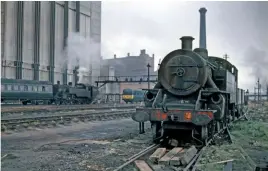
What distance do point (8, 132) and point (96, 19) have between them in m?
41.1

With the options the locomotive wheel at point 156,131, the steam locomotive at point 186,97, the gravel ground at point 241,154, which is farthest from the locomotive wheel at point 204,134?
the locomotive wheel at point 156,131

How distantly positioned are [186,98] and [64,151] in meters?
3.78

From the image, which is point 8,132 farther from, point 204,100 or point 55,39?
point 55,39

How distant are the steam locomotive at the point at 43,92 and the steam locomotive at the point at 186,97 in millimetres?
21967

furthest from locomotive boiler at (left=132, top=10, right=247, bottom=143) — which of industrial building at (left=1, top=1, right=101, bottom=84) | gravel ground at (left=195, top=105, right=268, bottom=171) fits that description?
industrial building at (left=1, top=1, right=101, bottom=84)

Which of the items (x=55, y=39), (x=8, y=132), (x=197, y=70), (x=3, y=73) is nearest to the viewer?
(x=197, y=70)

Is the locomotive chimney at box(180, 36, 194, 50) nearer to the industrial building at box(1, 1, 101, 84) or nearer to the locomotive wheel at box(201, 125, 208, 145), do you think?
the locomotive wheel at box(201, 125, 208, 145)

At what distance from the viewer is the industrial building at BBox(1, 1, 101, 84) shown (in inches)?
1391

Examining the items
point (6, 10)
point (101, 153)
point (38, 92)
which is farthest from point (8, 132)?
point (6, 10)

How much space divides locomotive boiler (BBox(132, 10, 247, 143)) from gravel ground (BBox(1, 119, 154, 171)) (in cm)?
103

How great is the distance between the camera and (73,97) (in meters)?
34.8

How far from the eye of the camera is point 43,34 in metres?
40.7

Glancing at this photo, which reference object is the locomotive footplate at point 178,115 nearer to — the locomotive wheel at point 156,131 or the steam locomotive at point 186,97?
the steam locomotive at point 186,97

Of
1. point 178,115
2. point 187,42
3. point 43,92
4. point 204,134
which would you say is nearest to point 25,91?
point 43,92
